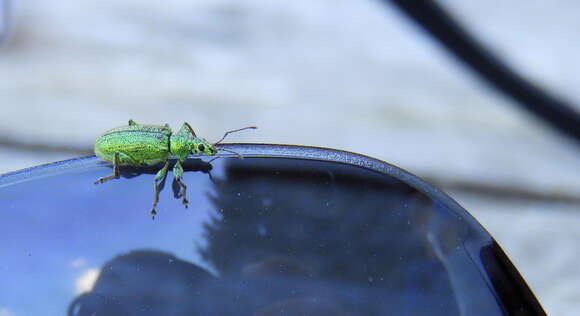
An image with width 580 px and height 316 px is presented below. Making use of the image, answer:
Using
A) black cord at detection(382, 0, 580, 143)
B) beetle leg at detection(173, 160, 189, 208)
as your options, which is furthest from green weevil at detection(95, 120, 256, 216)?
black cord at detection(382, 0, 580, 143)

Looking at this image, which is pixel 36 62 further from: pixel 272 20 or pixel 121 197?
pixel 121 197

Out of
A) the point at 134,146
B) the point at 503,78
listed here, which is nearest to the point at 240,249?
the point at 134,146

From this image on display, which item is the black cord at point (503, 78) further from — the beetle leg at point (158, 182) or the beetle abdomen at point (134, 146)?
the beetle leg at point (158, 182)

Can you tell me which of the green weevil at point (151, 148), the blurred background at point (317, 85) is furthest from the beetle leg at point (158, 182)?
the blurred background at point (317, 85)

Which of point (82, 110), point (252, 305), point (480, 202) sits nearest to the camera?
point (252, 305)

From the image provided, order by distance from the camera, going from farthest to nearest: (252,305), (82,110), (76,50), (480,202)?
(76,50) → (82,110) → (480,202) → (252,305)

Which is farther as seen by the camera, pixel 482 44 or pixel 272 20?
pixel 272 20

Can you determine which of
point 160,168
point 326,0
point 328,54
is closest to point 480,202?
point 328,54
